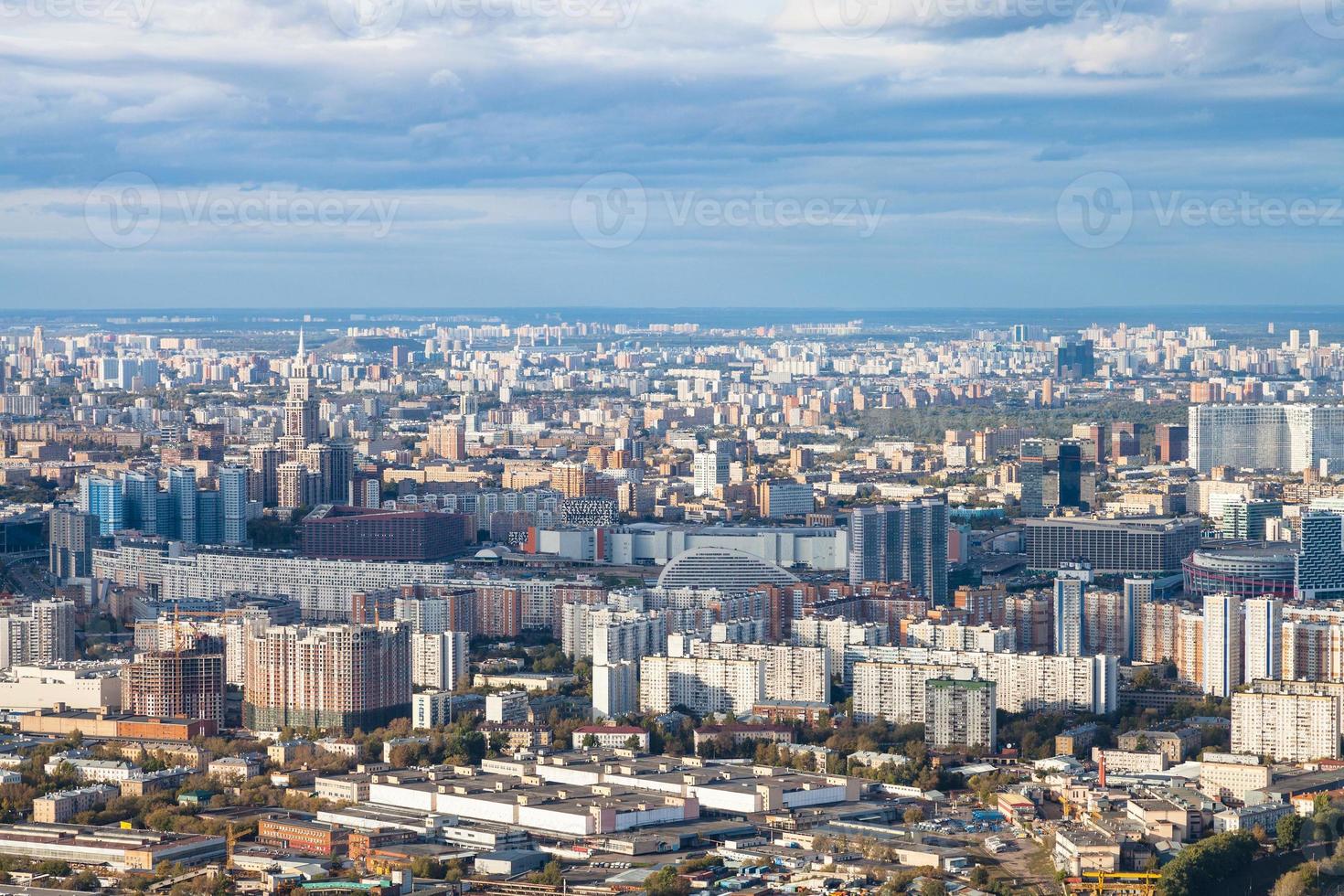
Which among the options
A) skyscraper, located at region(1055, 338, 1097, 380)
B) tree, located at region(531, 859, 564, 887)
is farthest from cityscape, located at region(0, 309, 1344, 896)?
skyscraper, located at region(1055, 338, 1097, 380)

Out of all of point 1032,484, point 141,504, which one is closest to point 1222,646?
point 1032,484

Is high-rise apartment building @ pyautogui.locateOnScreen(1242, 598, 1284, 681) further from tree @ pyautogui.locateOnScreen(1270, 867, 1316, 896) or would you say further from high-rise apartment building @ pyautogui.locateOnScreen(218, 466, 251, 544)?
high-rise apartment building @ pyautogui.locateOnScreen(218, 466, 251, 544)

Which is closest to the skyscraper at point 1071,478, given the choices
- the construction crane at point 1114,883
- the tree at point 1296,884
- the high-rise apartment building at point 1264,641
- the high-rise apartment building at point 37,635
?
the high-rise apartment building at point 1264,641

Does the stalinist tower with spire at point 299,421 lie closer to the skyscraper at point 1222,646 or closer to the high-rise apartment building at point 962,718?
the skyscraper at point 1222,646

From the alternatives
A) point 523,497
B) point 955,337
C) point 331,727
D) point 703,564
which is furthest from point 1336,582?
point 955,337

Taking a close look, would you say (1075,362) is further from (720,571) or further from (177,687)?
(177,687)

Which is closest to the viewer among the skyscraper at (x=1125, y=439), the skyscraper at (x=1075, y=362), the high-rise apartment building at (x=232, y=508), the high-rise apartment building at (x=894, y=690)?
the high-rise apartment building at (x=894, y=690)
